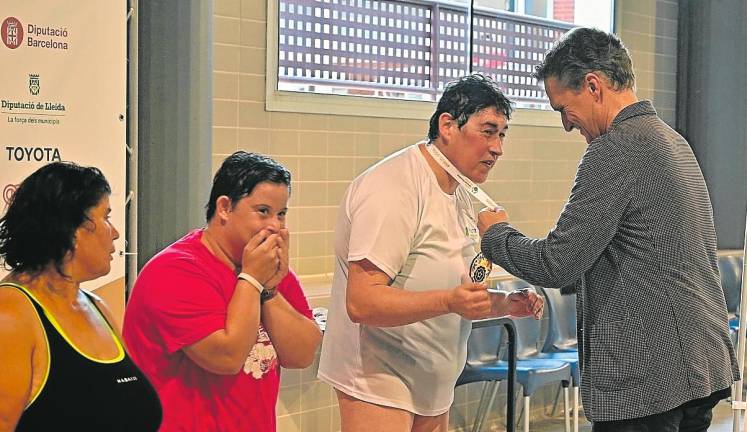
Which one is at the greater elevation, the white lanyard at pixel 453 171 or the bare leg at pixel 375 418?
the white lanyard at pixel 453 171

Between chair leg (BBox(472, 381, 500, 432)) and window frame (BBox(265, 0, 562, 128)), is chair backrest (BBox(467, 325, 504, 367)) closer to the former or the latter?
chair leg (BBox(472, 381, 500, 432))

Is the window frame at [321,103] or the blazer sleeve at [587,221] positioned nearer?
the blazer sleeve at [587,221]

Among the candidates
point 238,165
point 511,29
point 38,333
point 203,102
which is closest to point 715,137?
point 511,29

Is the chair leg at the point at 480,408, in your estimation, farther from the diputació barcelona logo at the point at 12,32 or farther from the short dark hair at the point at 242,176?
the short dark hair at the point at 242,176

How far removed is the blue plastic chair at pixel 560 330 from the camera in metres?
5.05

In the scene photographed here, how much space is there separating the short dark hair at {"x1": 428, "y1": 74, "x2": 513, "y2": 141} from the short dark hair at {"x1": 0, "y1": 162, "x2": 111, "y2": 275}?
101cm

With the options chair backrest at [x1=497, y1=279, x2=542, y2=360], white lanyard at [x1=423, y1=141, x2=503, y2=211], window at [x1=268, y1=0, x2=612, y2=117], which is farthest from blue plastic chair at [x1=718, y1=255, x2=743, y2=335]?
white lanyard at [x1=423, y1=141, x2=503, y2=211]

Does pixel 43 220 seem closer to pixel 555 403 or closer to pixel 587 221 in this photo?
pixel 587 221

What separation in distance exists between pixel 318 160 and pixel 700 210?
3.01m

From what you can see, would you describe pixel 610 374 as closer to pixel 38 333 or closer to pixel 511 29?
pixel 38 333

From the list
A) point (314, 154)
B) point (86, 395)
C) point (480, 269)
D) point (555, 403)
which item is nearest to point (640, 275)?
point (480, 269)

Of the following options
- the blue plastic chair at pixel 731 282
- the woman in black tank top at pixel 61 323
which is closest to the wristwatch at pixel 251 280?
the woman in black tank top at pixel 61 323

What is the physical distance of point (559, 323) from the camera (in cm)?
525

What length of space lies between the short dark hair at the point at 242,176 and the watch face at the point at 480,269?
544 millimetres
